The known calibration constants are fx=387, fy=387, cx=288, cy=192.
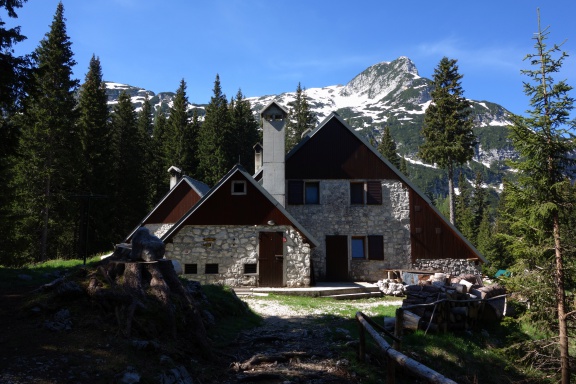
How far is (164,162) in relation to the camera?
45.2 metres

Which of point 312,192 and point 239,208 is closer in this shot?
point 239,208

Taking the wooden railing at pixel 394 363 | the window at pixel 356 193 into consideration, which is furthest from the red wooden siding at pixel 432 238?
the wooden railing at pixel 394 363

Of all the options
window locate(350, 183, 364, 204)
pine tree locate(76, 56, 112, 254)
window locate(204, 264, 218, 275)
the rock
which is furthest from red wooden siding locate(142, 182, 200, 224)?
the rock

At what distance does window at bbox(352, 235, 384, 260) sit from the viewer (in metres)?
21.4

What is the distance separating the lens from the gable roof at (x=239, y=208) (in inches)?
712

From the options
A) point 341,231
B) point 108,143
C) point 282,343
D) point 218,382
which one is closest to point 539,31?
point 282,343

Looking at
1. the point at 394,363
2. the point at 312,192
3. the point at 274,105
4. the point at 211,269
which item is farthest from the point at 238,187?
the point at 394,363

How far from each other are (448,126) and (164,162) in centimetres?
3072

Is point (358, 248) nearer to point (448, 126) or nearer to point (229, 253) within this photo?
point (229, 253)

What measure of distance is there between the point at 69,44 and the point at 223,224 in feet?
70.2

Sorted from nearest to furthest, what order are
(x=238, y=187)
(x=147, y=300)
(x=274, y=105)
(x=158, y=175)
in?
(x=147, y=300) < (x=238, y=187) < (x=274, y=105) < (x=158, y=175)

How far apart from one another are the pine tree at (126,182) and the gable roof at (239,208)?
19168 mm

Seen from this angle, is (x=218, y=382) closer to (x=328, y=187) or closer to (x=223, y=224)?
(x=223, y=224)

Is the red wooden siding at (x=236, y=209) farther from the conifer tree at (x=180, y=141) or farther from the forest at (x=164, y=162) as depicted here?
the conifer tree at (x=180, y=141)
